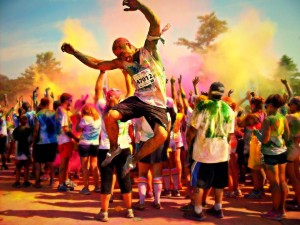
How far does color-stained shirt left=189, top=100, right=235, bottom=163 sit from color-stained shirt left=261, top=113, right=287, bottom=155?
0.64 metres

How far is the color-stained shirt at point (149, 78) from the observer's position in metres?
3.55

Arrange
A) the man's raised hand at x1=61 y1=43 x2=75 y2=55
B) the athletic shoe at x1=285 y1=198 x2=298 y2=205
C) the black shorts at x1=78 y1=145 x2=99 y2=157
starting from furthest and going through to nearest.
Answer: the black shorts at x1=78 y1=145 x2=99 y2=157 → the athletic shoe at x1=285 y1=198 x2=298 y2=205 → the man's raised hand at x1=61 y1=43 x2=75 y2=55

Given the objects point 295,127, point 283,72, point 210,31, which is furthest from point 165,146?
point 210,31

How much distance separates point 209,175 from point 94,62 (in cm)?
243

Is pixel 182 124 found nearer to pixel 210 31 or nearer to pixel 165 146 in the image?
pixel 165 146

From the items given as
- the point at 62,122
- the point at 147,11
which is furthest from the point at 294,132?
the point at 62,122

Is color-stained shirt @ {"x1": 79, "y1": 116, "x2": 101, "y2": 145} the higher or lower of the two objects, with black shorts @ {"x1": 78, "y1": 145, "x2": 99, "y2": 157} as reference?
higher

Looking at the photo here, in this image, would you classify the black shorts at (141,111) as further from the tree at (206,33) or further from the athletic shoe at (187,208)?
the tree at (206,33)

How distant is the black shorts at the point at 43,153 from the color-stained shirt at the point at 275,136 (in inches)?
183

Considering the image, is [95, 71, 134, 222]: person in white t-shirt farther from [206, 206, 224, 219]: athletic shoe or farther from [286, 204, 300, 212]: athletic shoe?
[286, 204, 300, 212]: athletic shoe

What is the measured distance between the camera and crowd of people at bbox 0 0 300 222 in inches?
141

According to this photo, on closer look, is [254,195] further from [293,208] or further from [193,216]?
[193,216]

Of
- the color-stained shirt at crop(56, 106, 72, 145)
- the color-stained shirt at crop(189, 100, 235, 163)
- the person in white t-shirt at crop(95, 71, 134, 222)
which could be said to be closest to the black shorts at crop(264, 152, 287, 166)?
the color-stained shirt at crop(189, 100, 235, 163)

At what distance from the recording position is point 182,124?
677 cm
